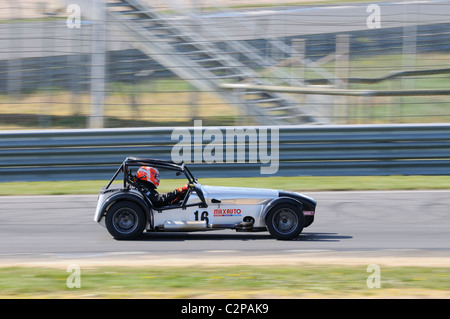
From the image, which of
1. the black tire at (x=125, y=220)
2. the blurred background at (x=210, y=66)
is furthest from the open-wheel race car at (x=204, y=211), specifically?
the blurred background at (x=210, y=66)

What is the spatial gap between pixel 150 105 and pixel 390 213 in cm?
647

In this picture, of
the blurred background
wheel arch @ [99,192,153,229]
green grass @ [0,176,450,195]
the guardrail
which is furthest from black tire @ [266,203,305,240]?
the blurred background

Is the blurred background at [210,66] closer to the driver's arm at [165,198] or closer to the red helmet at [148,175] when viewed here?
the red helmet at [148,175]

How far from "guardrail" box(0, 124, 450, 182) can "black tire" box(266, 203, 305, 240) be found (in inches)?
175

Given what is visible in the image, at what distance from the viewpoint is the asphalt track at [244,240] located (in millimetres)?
7402

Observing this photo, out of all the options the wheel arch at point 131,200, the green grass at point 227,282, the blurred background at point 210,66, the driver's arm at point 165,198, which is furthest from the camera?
the blurred background at point 210,66

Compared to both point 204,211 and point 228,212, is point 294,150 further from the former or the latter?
point 204,211

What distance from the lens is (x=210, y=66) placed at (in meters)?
16.4

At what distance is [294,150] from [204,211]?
5.03 metres

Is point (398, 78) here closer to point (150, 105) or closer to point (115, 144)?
point (150, 105)

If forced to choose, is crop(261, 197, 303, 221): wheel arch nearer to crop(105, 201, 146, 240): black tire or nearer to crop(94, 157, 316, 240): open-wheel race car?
crop(94, 157, 316, 240): open-wheel race car

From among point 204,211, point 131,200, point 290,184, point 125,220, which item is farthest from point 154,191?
point 290,184

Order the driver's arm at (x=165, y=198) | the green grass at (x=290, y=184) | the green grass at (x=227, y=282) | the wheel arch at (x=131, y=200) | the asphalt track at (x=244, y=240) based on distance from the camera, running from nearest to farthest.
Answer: the green grass at (x=227, y=282) → the asphalt track at (x=244, y=240) → the wheel arch at (x=131, y=200) → the driver's arm at (x=165, y=198) → the green grass at (x=290, y=184)
